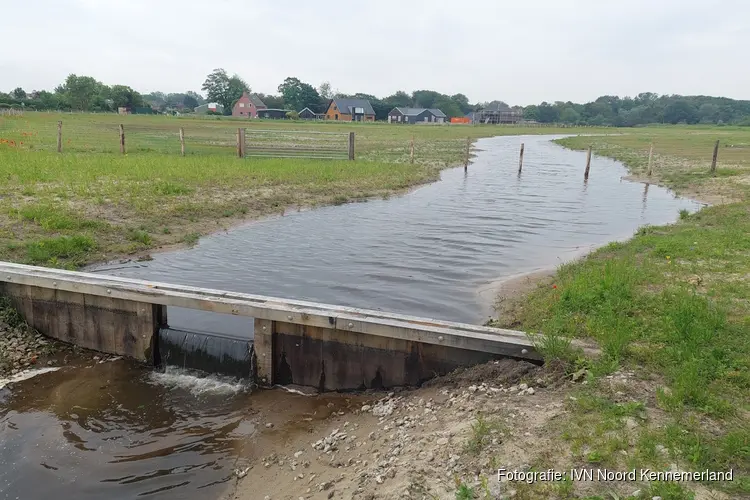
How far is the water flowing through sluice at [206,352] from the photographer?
8.36 meters

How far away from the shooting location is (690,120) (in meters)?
163

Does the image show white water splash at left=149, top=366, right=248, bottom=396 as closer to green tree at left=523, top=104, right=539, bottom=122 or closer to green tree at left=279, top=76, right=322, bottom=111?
green tree at left=279, top=76, right=322, bottom=111

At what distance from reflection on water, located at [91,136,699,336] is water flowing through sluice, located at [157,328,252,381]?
0.90 metres

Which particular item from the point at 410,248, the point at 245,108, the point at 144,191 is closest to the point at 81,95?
the point at 245,108

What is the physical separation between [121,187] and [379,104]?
146m

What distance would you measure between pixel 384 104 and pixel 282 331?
526 feet

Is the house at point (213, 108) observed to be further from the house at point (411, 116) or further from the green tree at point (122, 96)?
the house at point (411, 116)

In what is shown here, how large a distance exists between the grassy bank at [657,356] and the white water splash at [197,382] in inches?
170

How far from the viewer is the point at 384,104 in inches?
6388

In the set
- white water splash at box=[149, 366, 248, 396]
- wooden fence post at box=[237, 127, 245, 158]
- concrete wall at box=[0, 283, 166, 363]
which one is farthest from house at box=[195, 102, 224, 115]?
white water splash at box=[149, 366, 248, 396]

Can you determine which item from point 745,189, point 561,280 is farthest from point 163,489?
point 745,189

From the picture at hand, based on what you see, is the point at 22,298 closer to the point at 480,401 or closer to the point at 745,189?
the point at 480,401

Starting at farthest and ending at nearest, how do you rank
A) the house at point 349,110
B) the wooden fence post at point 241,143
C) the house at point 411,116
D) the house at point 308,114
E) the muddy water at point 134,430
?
the house at point 411,116 → the house at point 308,114 → the house at point 349,110 → the wooden fence post at point 241,143 → the muddy water at point 134,430

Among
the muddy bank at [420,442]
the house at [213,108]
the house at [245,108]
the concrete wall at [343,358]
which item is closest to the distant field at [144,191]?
the concrete wall at [343,358]
